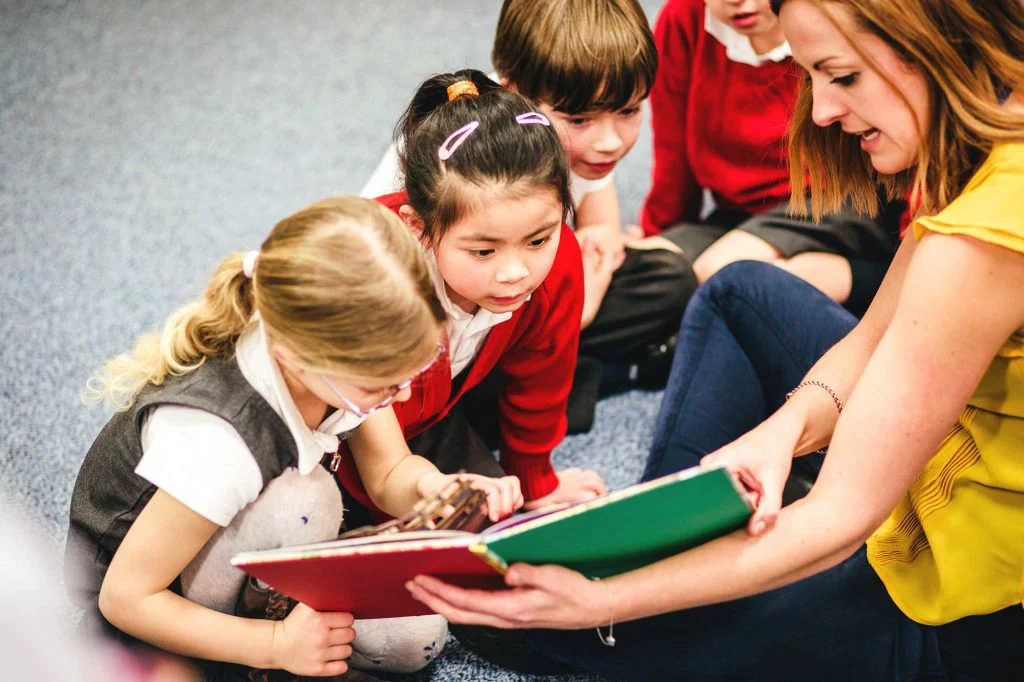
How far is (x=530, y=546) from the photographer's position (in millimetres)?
796

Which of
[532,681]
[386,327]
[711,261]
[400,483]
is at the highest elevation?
[386,327]

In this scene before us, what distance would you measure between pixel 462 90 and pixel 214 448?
44 cm

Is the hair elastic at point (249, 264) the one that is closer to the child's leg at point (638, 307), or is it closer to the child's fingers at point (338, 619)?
the child's fingers at point (338, 619)

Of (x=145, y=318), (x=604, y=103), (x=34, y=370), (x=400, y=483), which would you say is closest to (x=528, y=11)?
(x=604, y=103)

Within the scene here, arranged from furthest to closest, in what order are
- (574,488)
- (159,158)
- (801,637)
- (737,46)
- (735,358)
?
1. (159,158)
2. (737,46)
3. (574,488)
4. (735,358)
5. (801,637)

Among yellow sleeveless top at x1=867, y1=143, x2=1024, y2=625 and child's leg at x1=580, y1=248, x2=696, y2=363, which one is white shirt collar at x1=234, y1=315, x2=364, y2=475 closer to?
yellow sleeveless top at x1=867, y1=143, x2=1024, y2=625

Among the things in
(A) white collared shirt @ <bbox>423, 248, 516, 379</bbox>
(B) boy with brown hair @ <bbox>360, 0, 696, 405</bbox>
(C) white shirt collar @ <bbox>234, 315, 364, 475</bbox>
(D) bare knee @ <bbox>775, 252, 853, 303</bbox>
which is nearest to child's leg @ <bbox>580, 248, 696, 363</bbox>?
(B) boy with brown hair @ <bbox>360, 0, 696, 405</bbox>

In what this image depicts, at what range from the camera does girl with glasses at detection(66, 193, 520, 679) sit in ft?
2.69

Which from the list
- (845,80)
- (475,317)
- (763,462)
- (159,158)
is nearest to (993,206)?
(845,80)

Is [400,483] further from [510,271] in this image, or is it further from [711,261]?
[711,261]

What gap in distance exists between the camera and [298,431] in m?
0.90

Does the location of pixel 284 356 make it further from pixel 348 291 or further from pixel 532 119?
pixel 532 119

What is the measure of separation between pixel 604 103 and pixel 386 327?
1.95 feet

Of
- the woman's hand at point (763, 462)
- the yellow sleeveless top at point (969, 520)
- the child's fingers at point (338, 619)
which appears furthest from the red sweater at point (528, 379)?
the yellow sleeveless top at point (969, 520)
